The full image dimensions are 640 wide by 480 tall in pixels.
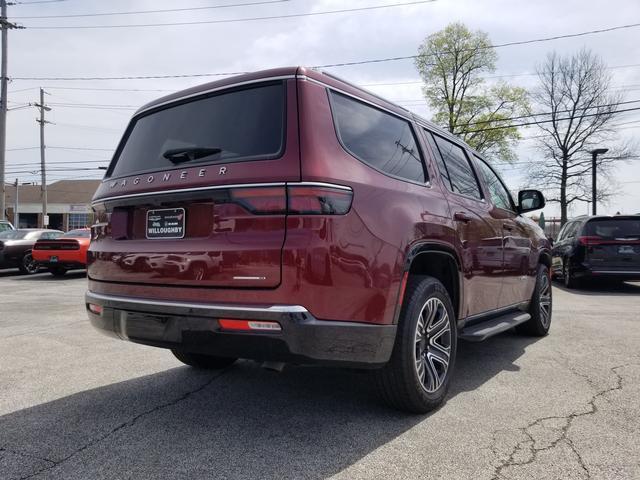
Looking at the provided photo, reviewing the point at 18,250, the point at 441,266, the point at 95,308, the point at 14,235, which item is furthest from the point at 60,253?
the point at 441,266

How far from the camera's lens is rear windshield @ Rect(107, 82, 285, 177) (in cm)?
265

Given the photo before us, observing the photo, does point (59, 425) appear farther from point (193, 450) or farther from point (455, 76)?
point (455, 76)

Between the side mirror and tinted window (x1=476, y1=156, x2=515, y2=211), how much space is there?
222 millimetres

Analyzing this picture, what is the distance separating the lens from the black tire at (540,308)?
18.1 feet

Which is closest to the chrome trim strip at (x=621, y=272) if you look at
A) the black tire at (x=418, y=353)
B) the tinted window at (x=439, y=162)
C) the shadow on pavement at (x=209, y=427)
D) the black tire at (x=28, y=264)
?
the shadow on pavement at (x=209, y=427)

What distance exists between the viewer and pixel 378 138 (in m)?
3.09

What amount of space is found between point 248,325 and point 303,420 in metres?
0.92

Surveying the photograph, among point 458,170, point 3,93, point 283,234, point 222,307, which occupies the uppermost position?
point 3,93

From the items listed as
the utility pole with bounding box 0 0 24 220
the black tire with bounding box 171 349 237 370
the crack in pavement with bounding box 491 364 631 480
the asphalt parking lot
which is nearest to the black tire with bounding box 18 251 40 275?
the utility pole with bounding box 0 0 24 220

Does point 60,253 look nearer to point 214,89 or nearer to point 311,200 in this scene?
point 214,89

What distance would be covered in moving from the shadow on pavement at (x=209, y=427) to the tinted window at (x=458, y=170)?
1.47 m

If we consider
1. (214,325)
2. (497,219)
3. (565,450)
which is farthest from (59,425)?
(497,219)

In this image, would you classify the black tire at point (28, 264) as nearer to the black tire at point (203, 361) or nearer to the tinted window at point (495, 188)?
the black tire at point (203, 361)

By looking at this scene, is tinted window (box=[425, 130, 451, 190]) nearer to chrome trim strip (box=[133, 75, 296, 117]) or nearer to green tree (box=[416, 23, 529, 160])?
chrome trim strip (box=[133, 75, 296, 117])
